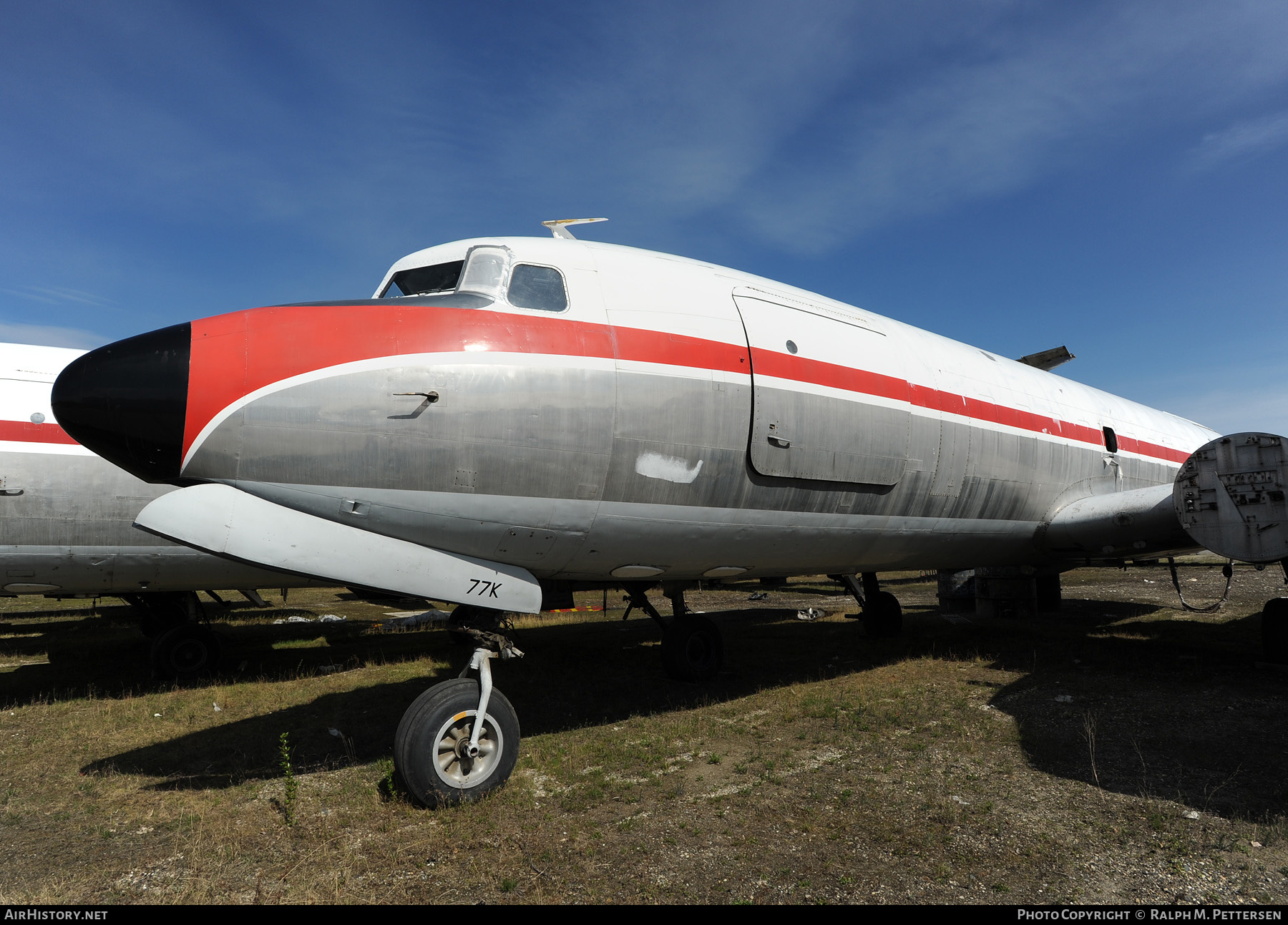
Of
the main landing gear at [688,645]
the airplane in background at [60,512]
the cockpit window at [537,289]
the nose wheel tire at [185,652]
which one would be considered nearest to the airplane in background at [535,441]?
the cockpit window at [537,289]

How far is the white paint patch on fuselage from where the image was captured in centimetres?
571

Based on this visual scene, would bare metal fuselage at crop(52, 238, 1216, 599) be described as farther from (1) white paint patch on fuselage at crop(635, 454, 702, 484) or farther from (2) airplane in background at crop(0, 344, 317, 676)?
(2) airplane in background at crop(0, 344, 317, 676)

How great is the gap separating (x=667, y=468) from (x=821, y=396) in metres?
1.93

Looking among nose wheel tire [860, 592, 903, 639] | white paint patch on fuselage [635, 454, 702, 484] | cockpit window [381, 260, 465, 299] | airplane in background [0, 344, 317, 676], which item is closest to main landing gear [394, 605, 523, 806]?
white paint patch on fuselage [635, 454, 702, 484]

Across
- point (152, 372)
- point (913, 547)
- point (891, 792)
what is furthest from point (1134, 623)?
point (152, 372)

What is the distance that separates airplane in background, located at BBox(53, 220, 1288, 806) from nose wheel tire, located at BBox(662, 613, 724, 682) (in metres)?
2.46

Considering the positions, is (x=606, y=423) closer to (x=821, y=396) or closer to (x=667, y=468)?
(x=667, y=468)

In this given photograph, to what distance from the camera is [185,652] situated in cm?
1147

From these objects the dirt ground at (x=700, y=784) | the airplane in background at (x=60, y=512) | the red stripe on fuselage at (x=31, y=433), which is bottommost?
the dirt ground at (x=700, y=784)

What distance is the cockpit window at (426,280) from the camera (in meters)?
5.91

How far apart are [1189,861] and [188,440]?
22.3 ft

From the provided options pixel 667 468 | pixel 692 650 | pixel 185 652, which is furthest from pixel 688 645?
pixel 185 652

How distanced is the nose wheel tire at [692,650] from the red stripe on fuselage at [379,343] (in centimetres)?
471

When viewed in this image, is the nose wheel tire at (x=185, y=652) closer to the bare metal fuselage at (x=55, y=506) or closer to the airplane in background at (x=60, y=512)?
the airplane in background at (x=60, y=512)
